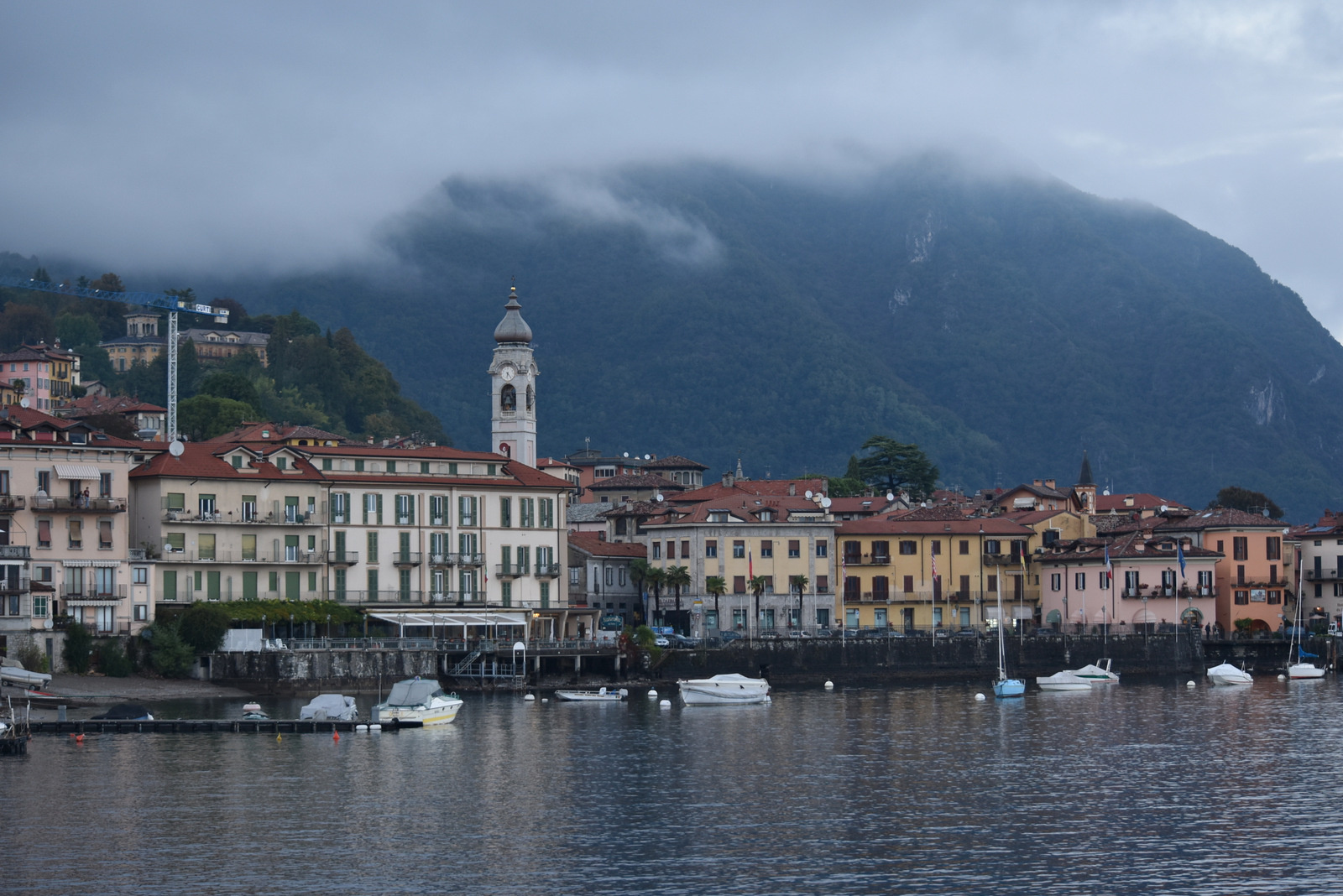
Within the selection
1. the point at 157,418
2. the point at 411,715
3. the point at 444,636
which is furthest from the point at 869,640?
the point at 157,418

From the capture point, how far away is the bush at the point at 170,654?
99438mm

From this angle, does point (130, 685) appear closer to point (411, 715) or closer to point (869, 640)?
point (411, 715)

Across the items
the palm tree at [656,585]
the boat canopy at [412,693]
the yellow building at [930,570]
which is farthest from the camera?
the yellow building at [930,570]

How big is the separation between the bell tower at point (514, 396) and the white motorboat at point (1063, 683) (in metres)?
50.2

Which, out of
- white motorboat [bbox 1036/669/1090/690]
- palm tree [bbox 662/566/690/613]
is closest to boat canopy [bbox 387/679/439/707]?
palm tree [bbox 662/566/690/613]

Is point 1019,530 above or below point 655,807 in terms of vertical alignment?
above

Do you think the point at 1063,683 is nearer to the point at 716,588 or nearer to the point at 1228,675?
the point at 1228,675

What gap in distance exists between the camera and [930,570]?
13000 centimetres

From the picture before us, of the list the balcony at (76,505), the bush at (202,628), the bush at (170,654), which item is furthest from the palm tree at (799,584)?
the balcony at (76,505)

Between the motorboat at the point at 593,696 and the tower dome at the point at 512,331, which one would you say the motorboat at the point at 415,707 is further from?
the tower dome at the point at 512,331

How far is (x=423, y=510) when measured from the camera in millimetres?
113438

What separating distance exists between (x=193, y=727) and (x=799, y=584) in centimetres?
5322

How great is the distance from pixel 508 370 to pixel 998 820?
3958 inches

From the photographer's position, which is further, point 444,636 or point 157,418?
point 157,418
